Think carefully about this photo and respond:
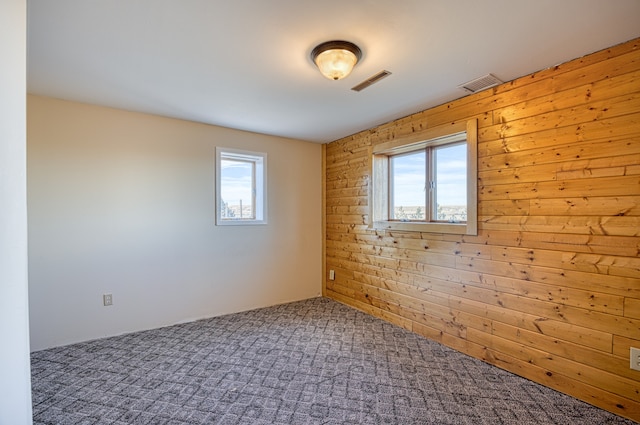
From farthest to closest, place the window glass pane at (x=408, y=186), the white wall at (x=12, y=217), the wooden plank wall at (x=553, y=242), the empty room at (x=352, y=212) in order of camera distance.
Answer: the window glass pane at (x=408, y=186), the wooden plank wall at (x=553, y=242), the empty room at (x=352, y=212), the white wall at (x=12, y=217)

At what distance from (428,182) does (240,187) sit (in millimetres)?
2389

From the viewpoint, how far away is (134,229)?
320cm

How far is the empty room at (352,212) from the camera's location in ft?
5.69

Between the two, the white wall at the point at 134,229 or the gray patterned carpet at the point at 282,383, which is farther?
the white wall at the point at 134,229

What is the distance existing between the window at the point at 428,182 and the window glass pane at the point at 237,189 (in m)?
1.66

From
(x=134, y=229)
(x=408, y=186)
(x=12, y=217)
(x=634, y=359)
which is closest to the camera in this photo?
(x=12, y=217)

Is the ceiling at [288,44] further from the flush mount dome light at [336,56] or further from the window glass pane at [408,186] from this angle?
the window glass pane at [408,186]

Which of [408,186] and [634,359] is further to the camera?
[408,186]

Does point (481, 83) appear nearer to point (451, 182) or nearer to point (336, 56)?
point (451, 182)

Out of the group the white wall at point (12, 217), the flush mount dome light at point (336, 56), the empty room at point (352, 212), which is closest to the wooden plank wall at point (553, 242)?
the empty room at point (352, 212)

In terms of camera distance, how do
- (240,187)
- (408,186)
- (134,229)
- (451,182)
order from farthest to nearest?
(240,187) < (408,186) < (134,229) < (451,182)

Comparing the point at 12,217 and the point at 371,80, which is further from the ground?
the point at 371,80

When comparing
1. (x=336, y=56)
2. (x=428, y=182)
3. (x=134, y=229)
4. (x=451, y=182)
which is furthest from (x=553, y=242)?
(x=134, y=229)

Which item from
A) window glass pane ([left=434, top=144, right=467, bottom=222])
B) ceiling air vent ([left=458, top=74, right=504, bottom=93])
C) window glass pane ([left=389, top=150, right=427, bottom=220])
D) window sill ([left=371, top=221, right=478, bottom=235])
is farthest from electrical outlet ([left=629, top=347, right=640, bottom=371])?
ceiling air vent ([left=458, top=74, right=504, bottom=93])
